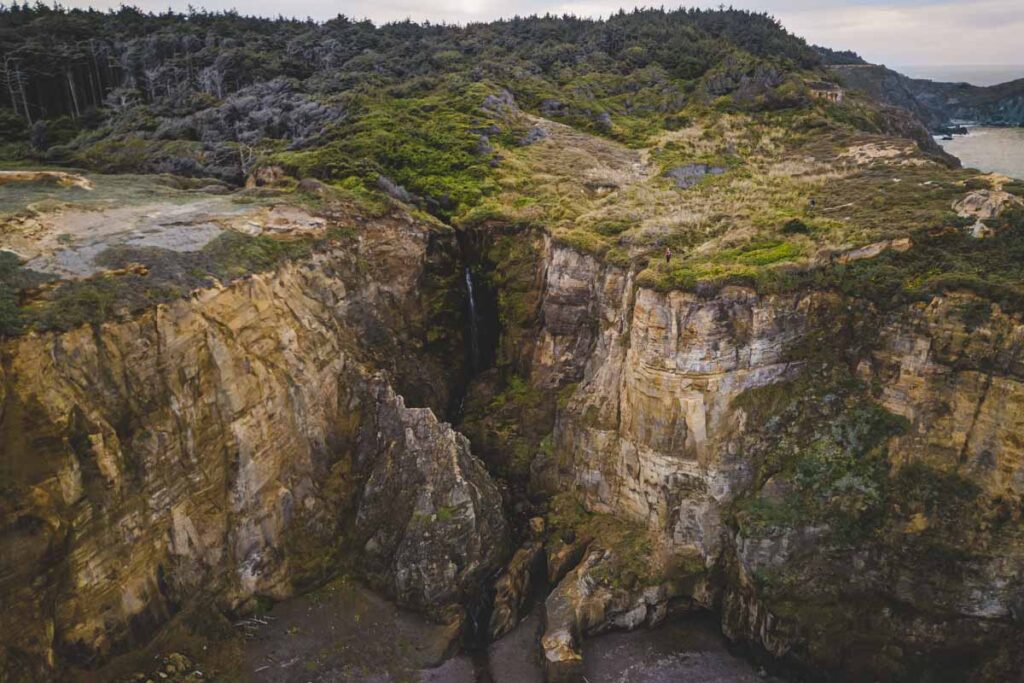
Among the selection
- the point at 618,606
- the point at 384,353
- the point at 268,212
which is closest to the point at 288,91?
the point at 268,212

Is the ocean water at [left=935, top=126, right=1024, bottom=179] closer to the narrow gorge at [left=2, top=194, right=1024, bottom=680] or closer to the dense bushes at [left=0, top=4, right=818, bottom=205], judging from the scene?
the dense bushes at [left=0, top=4, right=818, bottom=205]

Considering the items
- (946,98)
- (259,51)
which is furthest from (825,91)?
(946,98)

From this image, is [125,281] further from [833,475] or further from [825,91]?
[825,91]

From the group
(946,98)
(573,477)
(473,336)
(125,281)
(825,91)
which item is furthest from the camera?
(946,98)

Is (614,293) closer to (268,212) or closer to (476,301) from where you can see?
(476,301)

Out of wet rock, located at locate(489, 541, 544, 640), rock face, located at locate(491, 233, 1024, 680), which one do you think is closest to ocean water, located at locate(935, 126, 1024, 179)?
rock face, located at locate(491, 233, 1024, 680)

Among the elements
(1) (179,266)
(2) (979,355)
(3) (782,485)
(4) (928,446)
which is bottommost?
(3) (782,485)
